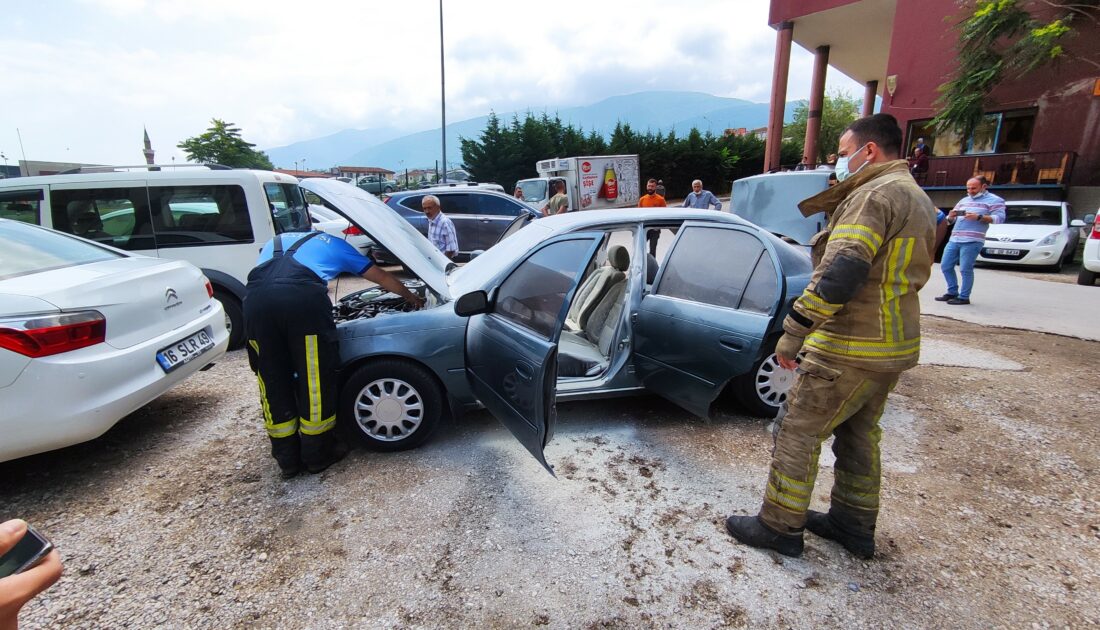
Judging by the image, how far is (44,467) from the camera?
3029 mm

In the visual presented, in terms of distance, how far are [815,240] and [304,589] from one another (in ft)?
8.68

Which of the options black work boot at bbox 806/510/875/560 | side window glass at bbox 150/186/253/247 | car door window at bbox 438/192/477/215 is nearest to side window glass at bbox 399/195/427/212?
car door window at bbox 438/192/477/215

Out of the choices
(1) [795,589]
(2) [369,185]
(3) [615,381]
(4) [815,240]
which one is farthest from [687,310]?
(2) [369,185]

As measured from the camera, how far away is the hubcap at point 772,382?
3.49 meters

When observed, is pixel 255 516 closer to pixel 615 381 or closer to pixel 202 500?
pixel 202 500

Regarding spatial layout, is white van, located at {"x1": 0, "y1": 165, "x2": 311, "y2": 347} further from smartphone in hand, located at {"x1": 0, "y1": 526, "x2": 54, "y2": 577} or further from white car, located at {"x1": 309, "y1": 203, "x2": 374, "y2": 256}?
smartphone in hand, located at {"x1": 0, "y1": 526, "x2": 54, "y2": 577}

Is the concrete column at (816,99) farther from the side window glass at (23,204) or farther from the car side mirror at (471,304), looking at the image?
the side window glass at (23,204)

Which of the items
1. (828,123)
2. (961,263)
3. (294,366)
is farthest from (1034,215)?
(828,123)

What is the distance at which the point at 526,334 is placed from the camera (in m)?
2.61

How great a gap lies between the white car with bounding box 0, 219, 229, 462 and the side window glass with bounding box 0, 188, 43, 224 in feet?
6.80

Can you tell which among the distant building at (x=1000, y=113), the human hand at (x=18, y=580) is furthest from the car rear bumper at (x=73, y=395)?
the distant building at (x=1000, y=113)

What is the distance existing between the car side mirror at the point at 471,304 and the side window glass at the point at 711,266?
1273mm

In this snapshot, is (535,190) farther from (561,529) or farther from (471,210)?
(561,529)

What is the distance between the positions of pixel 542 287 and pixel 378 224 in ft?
3.64
